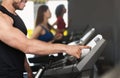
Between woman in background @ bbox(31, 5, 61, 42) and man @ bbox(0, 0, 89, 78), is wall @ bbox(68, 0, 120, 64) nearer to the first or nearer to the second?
woman in background @ bbox(31, 5, 61, 42)

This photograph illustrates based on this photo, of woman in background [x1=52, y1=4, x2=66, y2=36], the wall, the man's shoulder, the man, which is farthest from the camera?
the wall

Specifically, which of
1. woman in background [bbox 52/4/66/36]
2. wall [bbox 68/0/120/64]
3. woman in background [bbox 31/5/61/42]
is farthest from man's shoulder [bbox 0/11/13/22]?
wall [bbox 68/0/120/64]

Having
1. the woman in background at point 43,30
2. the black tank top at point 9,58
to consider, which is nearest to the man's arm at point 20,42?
the black tank top at point 9,58

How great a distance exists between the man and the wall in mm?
4309

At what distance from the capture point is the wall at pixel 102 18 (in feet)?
21.9

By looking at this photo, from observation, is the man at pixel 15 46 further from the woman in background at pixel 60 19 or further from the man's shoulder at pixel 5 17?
the woman in background at pixel 60 19

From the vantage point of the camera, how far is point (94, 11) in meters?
6.84

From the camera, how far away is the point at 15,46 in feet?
7.14

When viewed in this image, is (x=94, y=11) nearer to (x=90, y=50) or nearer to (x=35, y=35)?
(x=35, y=35)

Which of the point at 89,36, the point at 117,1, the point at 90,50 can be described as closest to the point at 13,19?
the point at 90,50

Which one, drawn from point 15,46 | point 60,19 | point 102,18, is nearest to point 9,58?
point 15,46

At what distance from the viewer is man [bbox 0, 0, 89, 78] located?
2115mm

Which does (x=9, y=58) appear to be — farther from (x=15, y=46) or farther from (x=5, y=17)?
(x=5, y=17)

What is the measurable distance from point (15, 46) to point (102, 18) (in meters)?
4.77
